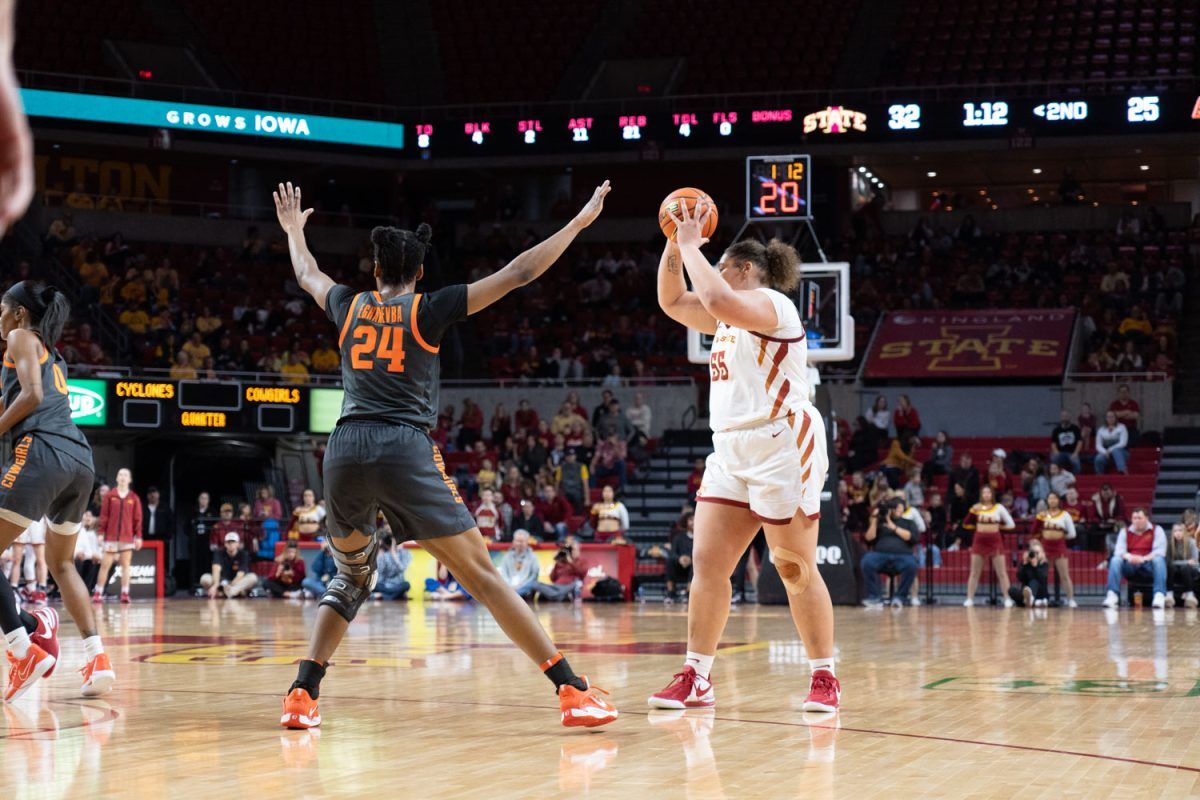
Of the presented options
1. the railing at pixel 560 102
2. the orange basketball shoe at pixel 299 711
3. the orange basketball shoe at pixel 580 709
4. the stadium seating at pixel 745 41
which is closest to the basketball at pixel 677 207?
the orange basketball shoe at pixel 580 709

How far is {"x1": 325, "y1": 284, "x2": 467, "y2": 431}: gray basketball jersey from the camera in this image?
575cm

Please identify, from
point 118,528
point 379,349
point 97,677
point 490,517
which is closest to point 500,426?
point 490,517

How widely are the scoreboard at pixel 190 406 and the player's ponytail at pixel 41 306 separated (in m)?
14.6

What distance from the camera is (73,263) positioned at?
2883cm

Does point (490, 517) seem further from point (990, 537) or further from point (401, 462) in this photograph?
point (401, 462)

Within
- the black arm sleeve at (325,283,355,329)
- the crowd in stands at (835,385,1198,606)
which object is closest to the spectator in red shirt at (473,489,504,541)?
the crowd in stands at (835,385,1198,606)

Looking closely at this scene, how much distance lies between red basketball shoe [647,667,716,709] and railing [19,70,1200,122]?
24139 millimetres

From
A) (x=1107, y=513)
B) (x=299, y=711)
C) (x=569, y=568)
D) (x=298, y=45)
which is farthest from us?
(x=298, y=45)

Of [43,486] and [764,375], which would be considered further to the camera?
[43,486]

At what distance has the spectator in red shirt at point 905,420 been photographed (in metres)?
25.0

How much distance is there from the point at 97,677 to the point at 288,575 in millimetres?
13897

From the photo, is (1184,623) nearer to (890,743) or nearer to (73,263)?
(890,743)

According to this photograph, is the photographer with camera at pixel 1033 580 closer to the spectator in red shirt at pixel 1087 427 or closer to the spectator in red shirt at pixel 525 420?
the spectator in red shirt at pixel 1087 427

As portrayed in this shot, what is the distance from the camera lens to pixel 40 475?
6828 millimetres
